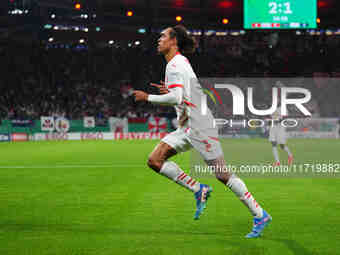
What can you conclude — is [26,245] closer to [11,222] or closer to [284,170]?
[11,222]

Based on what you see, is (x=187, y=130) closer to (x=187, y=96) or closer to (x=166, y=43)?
(x=187, y=96)

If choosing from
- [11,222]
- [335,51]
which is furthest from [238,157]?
[335,51]

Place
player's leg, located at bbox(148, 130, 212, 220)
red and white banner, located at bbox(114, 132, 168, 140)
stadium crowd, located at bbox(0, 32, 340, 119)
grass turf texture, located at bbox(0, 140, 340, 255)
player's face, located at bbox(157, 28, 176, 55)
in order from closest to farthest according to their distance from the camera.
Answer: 1. grass turf texture, located at bbox(0, 140, 340, 255)
2. player's leg, located at bbox(148, 130, 212, 220)
3. player's face, located at bbox(157, 28, 176, 55)
4. red and white banner, located at bbox(114, 132, 168, 140)
5. stadium crowd, located at bbox(0, 32, 340, 119)

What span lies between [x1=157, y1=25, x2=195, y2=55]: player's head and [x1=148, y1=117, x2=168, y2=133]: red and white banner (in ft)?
97.2

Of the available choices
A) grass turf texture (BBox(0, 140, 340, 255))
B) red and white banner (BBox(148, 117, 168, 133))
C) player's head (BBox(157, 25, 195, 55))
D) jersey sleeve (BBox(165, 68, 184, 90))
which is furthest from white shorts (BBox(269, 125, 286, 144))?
A: red and white banner (BBox(148, 117, 168, 133))

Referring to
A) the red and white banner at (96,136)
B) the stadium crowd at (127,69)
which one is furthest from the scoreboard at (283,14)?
the red and white banner at (96,136)

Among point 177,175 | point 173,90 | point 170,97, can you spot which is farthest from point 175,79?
point 177,175

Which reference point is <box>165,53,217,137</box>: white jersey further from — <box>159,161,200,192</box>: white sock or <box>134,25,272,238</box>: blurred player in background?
<box>159,161,200,192</box>: white sock

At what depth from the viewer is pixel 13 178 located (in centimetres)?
1323

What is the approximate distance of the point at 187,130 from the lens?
6426 mm

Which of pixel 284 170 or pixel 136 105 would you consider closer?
pixel 284 170

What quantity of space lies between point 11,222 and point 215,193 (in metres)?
4.50

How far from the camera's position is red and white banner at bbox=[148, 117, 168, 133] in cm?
3647

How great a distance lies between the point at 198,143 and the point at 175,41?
147 centimetres
